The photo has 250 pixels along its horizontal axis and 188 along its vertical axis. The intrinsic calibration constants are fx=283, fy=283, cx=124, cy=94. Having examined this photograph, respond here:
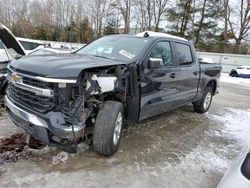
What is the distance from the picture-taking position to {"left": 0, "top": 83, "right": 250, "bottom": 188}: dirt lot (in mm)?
3496

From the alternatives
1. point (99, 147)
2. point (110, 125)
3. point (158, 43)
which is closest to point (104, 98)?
point (110, 125)

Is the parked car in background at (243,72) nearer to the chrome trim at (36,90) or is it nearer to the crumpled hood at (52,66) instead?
the crumpled hood at (52,66)

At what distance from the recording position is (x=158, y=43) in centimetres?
511

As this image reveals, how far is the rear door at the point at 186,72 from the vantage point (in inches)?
227

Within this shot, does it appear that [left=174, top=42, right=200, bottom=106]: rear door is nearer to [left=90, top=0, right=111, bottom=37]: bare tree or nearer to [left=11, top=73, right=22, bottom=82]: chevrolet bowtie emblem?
[left=11, top=73, right=22, bottom=82]: chevrolet bowtie emblem

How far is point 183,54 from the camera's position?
239 inches

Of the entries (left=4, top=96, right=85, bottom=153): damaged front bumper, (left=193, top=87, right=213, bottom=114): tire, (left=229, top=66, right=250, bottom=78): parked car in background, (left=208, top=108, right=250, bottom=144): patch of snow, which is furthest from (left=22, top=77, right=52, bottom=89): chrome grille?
(left=229, top=66, right=250, bottom=78): parked car in background

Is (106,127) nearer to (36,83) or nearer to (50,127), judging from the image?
(50,127)

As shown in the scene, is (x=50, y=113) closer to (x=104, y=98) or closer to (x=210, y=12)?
(x=104, y=98)

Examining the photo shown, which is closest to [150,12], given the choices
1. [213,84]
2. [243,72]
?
[243,72]

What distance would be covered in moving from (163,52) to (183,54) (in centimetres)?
95

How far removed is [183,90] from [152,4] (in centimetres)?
3944

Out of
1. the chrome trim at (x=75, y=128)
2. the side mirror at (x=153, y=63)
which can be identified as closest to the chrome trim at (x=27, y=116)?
the chrome trim at (x=75, y=128)

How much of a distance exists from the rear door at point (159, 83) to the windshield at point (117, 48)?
241mm
